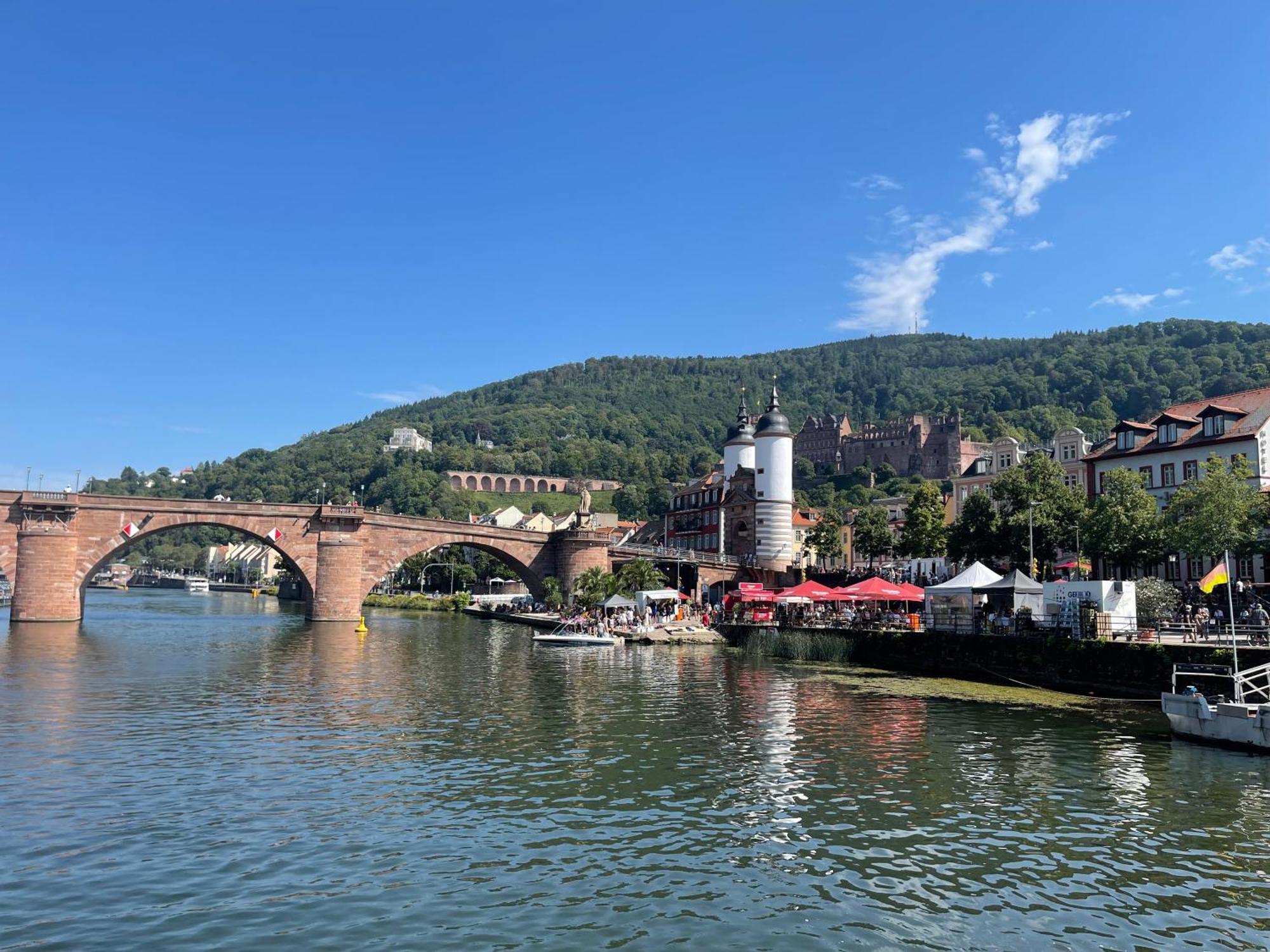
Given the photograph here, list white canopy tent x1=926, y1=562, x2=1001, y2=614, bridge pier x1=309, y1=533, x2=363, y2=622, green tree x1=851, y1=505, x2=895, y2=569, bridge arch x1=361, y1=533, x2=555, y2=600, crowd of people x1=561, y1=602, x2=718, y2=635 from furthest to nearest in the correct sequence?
green tree x1=851, y1=505, x2=895, y2=569 < bridge arch x1=361, y1=533, x2=555, y2=600 < bridge pier x1=309, y1=533, x2=363, y2=622 < crowd of people x1=561, y1=602, x2=718, y2=635 < white canopy tent x1=926, y1=562, x2=1001, y2=614

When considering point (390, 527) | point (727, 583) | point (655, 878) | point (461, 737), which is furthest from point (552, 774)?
point (727, 583)

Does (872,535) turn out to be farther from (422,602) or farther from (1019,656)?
(422,602)

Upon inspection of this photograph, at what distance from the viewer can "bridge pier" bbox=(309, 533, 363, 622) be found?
257ft

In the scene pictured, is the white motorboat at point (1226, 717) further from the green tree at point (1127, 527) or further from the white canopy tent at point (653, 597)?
the white canopy tent at point (653, 597)

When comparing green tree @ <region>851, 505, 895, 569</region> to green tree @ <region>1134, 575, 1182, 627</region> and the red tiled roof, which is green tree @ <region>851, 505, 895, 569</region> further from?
green tree @ <region>1134, 575, 1182, 627</region>

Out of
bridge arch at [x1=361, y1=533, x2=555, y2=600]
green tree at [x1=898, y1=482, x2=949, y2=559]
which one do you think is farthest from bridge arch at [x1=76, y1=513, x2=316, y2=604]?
green tree at [x1=898, y1=482, x2=949, y2=559]

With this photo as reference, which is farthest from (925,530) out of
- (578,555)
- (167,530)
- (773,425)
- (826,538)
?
(167,530)

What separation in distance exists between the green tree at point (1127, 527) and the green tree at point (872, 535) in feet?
98.2

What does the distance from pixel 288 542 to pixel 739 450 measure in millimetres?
45381

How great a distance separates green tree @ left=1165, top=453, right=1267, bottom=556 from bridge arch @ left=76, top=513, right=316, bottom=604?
203ft

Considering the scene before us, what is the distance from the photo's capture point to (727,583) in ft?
301

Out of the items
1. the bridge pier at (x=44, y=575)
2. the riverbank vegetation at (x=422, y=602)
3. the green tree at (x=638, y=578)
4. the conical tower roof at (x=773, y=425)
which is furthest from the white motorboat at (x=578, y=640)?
the riverbank vegetation at (x=422, y=602)

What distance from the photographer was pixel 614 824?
58.2ft

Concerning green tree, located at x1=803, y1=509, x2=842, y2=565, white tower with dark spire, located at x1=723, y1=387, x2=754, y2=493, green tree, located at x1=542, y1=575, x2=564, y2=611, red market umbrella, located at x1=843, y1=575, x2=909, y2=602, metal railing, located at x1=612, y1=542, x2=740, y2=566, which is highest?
Answer: white tower with dark spire, located at x1=723, y1=387, x2=754, y2=493
